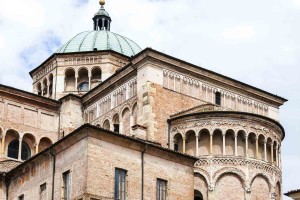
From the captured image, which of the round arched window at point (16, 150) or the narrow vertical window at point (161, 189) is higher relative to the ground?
the round arched window at point (16, 150)

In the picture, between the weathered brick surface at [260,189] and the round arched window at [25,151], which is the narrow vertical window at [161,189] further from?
the round arched window at [25,151]

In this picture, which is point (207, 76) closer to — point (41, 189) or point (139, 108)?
point (139, 108)

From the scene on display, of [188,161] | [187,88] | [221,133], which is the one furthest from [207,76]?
[188,161]

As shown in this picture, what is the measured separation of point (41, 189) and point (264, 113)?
17.2 m

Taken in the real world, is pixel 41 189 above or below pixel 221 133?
below

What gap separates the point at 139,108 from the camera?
40406mm

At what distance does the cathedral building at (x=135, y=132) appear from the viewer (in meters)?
32.1

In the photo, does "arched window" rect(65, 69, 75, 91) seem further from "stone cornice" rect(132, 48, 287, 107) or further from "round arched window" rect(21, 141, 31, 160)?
"stone cornice" rect(132, 48, 287, 107)

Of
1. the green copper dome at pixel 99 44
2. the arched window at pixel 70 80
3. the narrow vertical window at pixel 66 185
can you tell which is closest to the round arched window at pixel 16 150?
the arched window at pixel 70 80

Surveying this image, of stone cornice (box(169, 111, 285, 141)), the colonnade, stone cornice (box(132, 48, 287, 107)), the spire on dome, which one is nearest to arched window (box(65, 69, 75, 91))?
the spire on dome

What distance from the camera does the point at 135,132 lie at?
38.0 meters

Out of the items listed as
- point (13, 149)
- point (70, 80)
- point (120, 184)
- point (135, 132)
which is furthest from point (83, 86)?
point (120, 184)

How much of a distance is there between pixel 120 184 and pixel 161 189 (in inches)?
101

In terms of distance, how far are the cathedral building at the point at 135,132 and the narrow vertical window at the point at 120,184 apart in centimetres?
6
